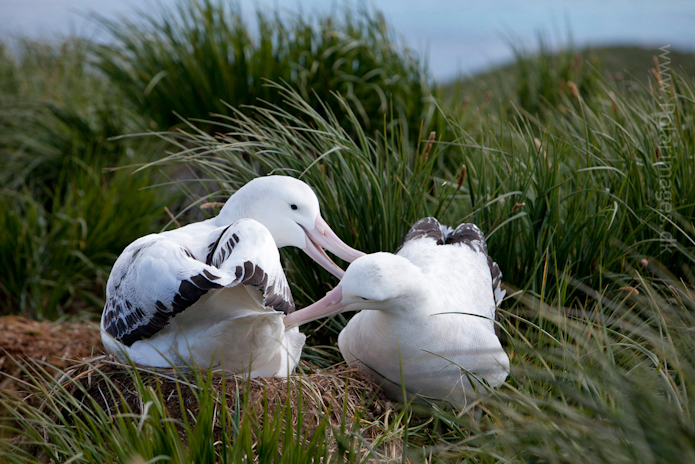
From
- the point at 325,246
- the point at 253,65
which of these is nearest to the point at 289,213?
the point at 325,246

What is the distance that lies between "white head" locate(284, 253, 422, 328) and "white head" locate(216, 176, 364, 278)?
30cm

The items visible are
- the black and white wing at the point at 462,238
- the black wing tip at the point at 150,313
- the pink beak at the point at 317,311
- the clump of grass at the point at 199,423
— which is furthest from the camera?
the black and white wing at the point at 462,238

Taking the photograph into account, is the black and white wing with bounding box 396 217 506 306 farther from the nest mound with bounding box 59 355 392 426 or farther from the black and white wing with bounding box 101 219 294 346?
the black and white wing with bounding box 101 219 294 346

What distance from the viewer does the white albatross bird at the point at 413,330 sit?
7.95ft

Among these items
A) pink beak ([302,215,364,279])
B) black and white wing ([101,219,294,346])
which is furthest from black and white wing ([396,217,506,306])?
black and white wing ([101,219,294,346])

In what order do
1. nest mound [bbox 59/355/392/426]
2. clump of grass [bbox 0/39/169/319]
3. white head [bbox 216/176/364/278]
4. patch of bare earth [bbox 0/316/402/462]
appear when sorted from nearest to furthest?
1. patch of bare earth [bbox 0/316/402/462]
2. nest mound [bbox 59/355/392/426]
3. white head [bbox 216/176/364/278]
4. clump of grass [bbox 0/39/169/319]

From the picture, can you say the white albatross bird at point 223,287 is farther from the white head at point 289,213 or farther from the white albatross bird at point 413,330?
the white albatross bird at point 413,330

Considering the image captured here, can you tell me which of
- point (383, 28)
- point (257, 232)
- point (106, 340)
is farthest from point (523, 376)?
point (383, 28)

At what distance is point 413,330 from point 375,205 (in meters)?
0.97

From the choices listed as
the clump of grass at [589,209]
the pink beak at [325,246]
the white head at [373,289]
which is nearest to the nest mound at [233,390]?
the white head at [373,289]

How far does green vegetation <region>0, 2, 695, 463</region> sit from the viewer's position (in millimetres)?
1834

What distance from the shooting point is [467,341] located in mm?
2633

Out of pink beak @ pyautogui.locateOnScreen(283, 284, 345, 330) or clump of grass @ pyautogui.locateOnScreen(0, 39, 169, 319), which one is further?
clump of grass @ pyautogui.locateOnScreen(0, 39, 169, 319)

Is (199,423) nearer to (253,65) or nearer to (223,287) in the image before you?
(223,287)
